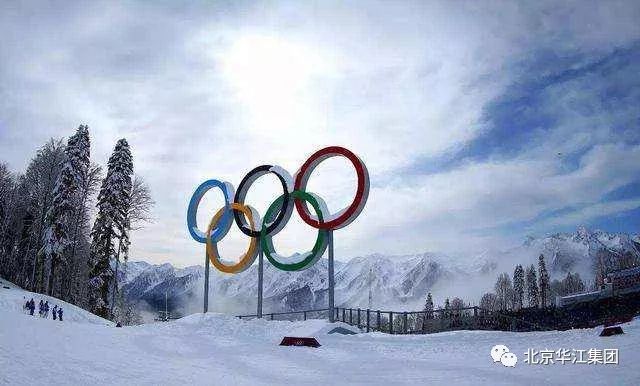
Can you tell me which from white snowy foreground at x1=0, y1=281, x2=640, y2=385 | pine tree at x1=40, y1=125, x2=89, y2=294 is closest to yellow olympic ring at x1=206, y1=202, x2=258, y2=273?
white snowy foreground at x1=0, y1=281, x2=640, y2=385

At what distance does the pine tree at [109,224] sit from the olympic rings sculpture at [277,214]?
8466 millimetres


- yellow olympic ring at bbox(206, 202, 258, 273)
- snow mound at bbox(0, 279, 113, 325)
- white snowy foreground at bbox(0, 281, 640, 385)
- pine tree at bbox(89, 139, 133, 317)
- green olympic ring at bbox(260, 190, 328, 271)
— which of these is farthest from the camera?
pine tree at bbox(89, 139, 133, 317)

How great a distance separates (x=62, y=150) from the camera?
41406mm

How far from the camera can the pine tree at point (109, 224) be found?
112 ft

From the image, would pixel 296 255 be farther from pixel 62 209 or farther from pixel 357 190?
pixel 62 209

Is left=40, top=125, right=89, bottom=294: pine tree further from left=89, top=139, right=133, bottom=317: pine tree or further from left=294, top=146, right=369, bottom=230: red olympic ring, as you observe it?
left=294, top=146, right=369, bottom=230: red olympic ring

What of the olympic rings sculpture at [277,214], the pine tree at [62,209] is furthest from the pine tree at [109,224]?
the olympic rings sculpture at [277,214]

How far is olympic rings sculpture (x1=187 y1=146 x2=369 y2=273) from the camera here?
885 inches

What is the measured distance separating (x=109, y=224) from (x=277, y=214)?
1602 centimetres

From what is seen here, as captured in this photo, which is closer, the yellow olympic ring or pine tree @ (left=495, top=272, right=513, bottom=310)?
the yellow olympic ring

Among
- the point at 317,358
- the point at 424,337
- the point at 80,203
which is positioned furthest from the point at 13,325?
the point at 80,203

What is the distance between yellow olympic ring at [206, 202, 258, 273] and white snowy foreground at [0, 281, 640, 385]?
28.2ft

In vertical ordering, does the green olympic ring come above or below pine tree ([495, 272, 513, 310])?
above

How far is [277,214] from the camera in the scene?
2595cm
